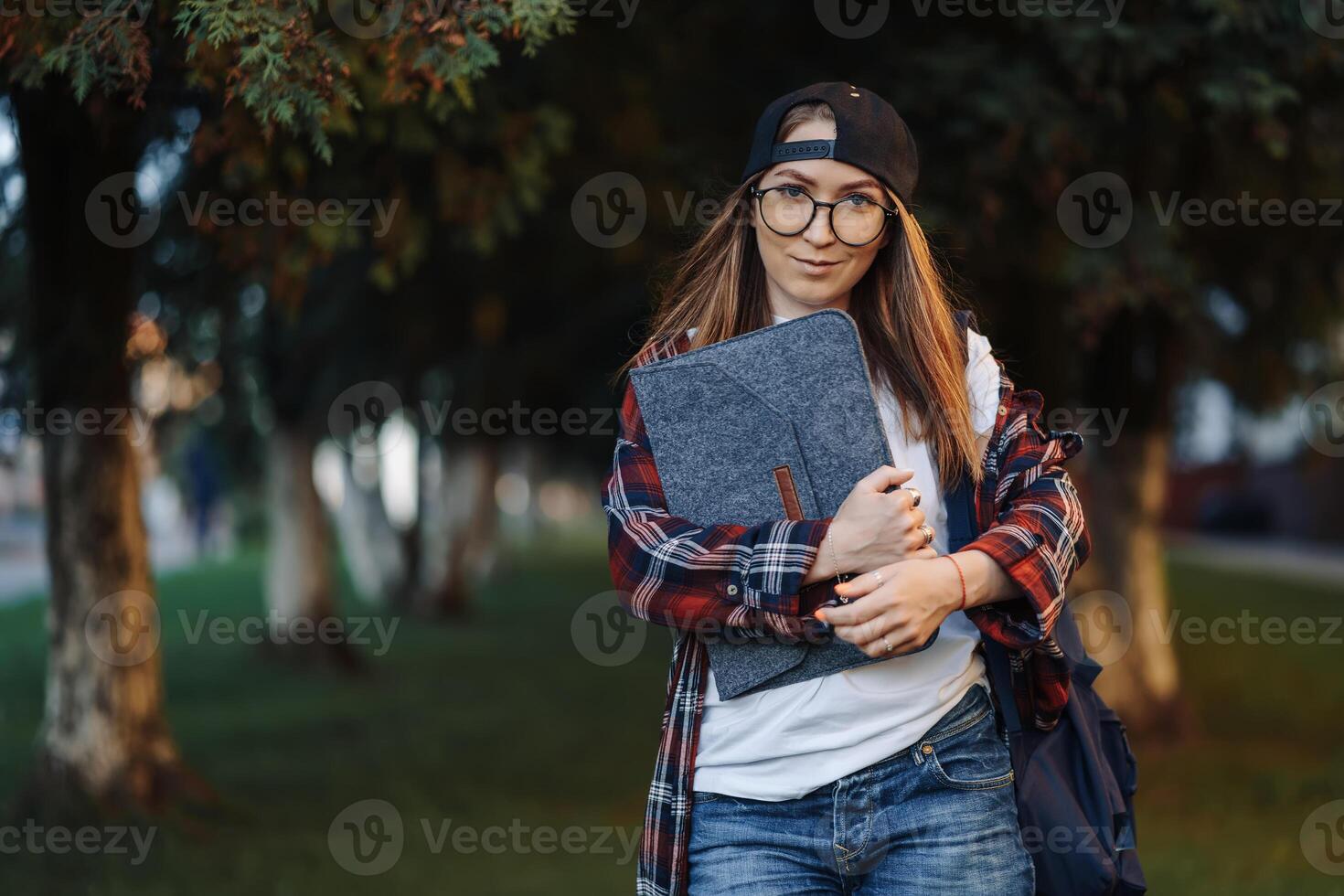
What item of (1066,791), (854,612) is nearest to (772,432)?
(854,612)

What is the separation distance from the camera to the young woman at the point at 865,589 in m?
1.98

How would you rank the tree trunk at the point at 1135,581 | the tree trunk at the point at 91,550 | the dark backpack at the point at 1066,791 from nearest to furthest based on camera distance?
the dark backpack at the point at 1066,791, the tree trunk at the point at 91,550, the tree trunk at the point at 1135,581

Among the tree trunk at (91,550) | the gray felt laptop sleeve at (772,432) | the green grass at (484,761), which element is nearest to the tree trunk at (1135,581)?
the green grass at (484,761)

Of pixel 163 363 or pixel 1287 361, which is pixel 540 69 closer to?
pixel 163 363

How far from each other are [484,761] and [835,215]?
23.6 feet

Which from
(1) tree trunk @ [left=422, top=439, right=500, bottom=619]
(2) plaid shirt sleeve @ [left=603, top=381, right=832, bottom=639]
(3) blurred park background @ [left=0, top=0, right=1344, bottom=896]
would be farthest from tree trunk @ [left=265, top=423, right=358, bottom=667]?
(2) plaid shirt sleeve @ [left=603, top=381, right=832, bottom=639]

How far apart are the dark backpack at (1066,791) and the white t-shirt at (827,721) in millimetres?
69

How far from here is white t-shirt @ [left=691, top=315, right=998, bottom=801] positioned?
2.05 metres

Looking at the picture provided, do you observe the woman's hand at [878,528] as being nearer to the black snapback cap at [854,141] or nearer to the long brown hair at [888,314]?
the long brown hair at [888,314]

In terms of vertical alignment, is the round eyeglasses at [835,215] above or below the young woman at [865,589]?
above

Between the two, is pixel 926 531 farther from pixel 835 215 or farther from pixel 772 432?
pixel 835 215

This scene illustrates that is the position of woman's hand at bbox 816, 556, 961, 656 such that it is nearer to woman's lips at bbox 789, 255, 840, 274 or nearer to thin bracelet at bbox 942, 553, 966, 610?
thin bracelet at bbox 942, 553, 966, 610

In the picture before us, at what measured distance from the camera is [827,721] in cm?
206

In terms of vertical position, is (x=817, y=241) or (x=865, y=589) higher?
(x=817, y=241)
